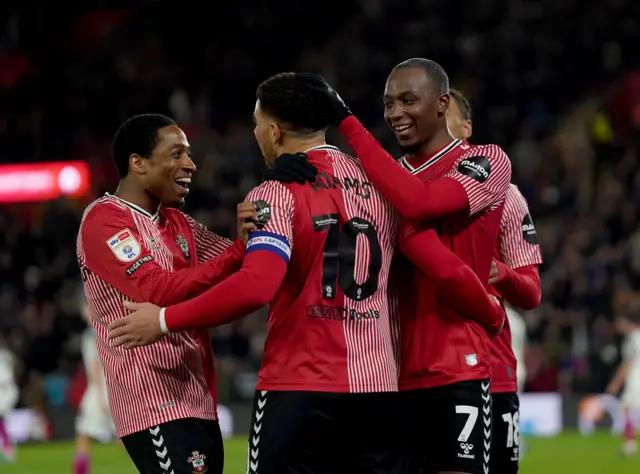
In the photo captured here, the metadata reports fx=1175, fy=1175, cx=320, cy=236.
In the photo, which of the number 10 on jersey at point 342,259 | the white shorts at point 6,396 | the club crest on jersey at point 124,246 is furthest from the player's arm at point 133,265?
the white shorts at point 6,396

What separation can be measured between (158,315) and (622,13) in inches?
738

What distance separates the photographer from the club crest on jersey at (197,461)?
493cm

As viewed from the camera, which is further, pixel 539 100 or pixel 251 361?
pixel 539 100

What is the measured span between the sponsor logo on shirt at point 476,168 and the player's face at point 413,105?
255mm

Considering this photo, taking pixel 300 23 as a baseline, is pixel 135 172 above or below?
below

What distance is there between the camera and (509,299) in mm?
5637

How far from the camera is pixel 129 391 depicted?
498 centimetres

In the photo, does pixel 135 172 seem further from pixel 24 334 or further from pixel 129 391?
pixel 24 334

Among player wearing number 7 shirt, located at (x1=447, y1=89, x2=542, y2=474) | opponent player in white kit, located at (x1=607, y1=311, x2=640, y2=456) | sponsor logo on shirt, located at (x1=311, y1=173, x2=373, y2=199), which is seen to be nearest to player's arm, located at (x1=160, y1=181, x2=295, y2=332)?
sponsor logo on shirt, located at (x1=311, y1=173, x2=373, y2=199)

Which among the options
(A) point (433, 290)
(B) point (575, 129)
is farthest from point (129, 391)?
(B) point (575, 129)

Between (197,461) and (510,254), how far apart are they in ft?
6.31

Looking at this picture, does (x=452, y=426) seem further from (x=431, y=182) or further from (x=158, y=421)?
(x=158, y=421)

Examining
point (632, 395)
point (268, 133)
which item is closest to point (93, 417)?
point (632, 395)

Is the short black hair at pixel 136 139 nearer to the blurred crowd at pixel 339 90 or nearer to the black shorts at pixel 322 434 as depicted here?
the black shorts at pixel 322 434
